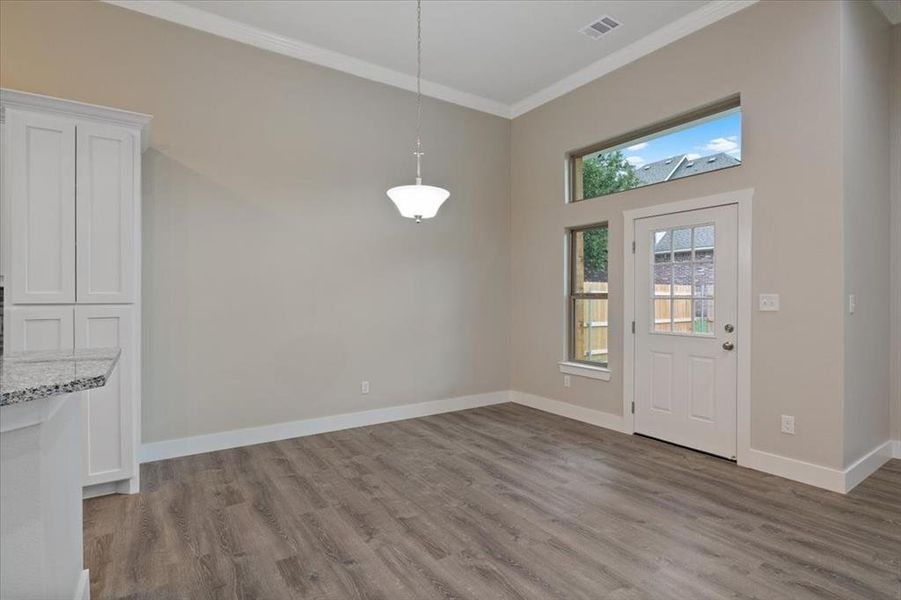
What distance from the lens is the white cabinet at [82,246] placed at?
109 inches

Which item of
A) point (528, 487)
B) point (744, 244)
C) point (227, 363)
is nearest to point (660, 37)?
point (744, 244)

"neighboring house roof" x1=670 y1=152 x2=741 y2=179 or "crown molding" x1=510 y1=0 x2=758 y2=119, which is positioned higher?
"crown molding" x1=510 y1=0 x2=758 y2=119

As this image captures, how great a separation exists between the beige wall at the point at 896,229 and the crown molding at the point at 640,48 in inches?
52.1

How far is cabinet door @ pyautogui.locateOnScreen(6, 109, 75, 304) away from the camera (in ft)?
9.08

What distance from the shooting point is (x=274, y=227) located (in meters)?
4.27

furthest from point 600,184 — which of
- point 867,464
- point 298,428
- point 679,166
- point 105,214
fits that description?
point 105,214

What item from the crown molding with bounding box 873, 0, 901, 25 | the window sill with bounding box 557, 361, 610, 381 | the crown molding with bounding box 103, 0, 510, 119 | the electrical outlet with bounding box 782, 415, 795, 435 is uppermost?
the crown molding with bounding box 103, 0, 510, 119

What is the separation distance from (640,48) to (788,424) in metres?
3.32

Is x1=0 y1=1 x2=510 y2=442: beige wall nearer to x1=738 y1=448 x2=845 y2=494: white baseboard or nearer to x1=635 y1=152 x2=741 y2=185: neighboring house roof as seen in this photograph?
x1=635 y1=152 x2=741 y2=185: neighboring house roof

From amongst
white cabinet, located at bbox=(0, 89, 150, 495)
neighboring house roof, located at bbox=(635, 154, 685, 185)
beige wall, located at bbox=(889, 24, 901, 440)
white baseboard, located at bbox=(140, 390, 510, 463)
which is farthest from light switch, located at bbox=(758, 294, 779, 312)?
white cabinet, located at bbox=(0, 89, 150, 495)

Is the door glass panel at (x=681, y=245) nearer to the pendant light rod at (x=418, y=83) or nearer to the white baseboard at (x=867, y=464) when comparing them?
the white baseboard at (x=867, y=464)

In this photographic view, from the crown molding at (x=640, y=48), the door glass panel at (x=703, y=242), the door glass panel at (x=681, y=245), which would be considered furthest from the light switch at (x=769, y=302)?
the crown molding at (x=640, y=48)

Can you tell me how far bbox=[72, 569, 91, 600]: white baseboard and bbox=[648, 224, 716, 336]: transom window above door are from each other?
4.08 meters

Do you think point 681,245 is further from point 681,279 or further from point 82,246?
point 82,246
